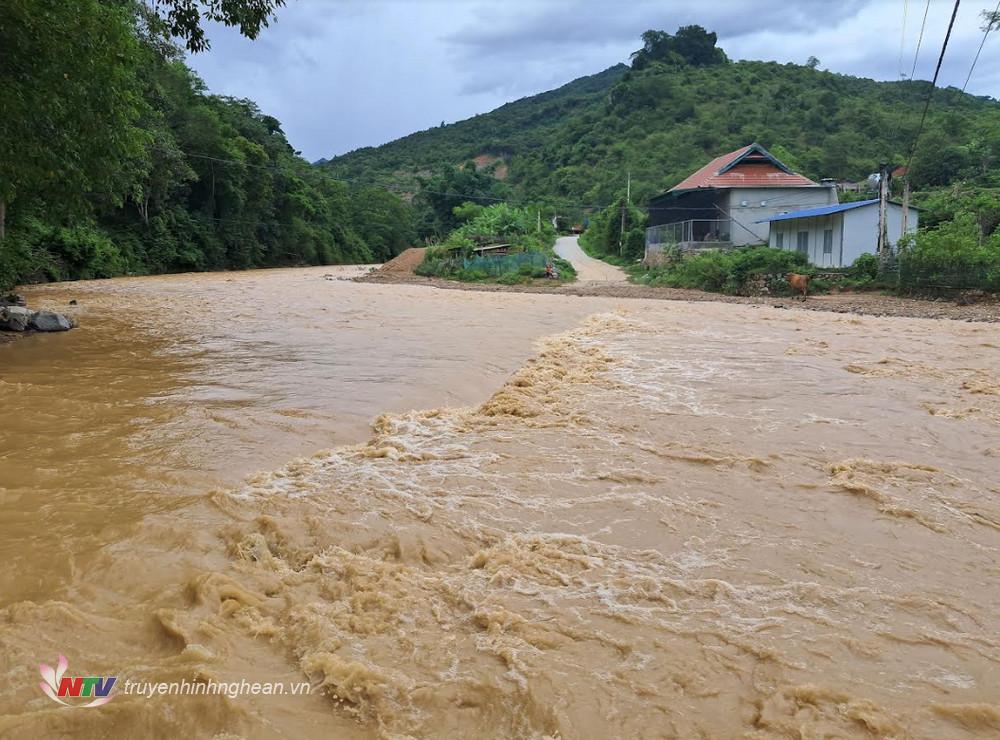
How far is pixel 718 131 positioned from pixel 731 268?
40.5m

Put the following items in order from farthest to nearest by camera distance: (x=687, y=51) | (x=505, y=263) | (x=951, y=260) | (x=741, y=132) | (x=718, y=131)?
(x=687, y=51) → (x=718, y=131) → (x=741, y=132) → (x=505, y=263) → (x=951, y=260)

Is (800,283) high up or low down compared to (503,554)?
up

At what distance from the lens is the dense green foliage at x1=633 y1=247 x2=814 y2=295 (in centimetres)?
2548

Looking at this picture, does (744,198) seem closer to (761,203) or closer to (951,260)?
(761,203)

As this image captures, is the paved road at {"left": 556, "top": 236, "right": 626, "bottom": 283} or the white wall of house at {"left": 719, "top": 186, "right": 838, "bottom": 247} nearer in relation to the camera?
the white wall of house at {"left": 719, "top": 186, "right": 838, "bottom": 247}

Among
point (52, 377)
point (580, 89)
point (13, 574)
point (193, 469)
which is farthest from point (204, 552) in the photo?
point (580, 89)

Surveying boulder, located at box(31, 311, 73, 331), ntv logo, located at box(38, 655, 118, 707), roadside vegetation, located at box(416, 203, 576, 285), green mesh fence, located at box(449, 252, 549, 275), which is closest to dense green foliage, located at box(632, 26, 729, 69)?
roadside vegetation, located at box(416, 203, 576, 285)

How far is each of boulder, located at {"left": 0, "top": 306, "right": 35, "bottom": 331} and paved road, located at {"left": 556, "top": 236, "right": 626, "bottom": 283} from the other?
24.6 meters

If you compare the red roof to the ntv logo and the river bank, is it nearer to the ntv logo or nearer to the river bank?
the river bank

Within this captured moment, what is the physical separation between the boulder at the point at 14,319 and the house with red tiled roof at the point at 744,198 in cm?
2692

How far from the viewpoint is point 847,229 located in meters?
26.3

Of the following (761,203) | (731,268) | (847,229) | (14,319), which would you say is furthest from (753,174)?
(14,319)

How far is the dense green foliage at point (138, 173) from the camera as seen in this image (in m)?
8.84

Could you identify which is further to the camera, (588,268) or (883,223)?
(588,268)
